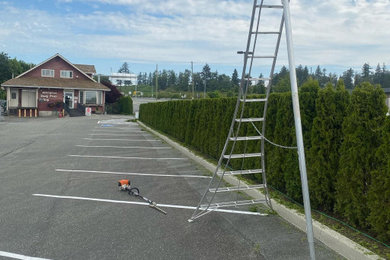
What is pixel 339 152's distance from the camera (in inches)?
195

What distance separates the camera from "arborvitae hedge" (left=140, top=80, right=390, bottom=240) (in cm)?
421

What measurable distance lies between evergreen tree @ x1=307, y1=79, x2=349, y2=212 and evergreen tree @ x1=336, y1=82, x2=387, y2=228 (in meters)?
0.29

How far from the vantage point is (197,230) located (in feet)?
16.8

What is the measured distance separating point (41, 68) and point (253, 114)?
43500 millimetres

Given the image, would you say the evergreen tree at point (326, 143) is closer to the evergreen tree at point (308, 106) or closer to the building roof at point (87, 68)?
the evergreen tree at point (308, 106)

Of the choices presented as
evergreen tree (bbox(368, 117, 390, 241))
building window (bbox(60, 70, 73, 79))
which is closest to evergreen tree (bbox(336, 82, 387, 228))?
evergreen tree (bbox(368, 117, 390, 241))

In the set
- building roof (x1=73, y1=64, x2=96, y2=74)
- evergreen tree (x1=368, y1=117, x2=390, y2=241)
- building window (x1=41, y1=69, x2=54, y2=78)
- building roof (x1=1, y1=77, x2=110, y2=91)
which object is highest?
building roof (x1=73, y1=64, x2=96, y2=74)

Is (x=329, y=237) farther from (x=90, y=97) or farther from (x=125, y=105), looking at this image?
(x=125, y=105)

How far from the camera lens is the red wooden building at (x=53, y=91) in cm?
4178

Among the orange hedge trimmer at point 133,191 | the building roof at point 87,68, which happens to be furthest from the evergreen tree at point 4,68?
the orange hedge trimmer at point 133,191

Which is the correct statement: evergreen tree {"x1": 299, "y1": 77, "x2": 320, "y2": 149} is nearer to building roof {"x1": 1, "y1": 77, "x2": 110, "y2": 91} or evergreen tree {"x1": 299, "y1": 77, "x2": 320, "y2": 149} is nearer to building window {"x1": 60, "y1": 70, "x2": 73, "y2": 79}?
building roof {"x1": 1, "y1": 77, "x2": 110, "y2": 91}

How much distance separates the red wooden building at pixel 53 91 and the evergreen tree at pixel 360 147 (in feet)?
139

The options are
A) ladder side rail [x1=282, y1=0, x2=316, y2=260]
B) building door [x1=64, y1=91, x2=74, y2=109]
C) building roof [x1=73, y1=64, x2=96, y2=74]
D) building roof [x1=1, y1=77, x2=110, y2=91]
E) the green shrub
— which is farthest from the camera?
building roof [x1=73, y1=64, x2=96, y2=74]

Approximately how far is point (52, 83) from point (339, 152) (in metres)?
43.8
